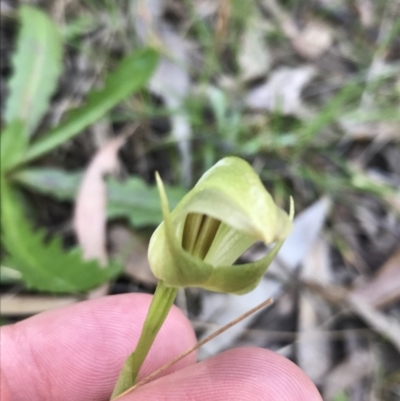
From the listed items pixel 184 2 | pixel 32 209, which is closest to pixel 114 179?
pixel 32 209

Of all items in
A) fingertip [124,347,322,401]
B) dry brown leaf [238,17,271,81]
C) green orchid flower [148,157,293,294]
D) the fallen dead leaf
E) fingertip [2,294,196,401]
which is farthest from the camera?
dry brown leaf [238,17,271,81]

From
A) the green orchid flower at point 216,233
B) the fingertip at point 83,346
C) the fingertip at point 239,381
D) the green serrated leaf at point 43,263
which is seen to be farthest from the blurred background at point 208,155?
the green orchid flower at point 216,233

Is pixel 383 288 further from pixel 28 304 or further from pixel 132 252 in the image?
pixel 28 304

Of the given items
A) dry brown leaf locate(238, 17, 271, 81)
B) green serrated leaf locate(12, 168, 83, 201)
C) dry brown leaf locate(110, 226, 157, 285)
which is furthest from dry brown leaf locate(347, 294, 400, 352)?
dry brown leaf locate(238, 17, 271, 81)

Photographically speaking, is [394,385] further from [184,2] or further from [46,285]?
[184,2]

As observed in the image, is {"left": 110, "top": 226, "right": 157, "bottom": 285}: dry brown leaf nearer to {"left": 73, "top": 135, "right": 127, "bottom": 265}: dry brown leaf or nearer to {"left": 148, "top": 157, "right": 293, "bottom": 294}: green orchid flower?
{"left": 73, "top": 135, "right": 127, "bottom": 265}: dry brown leaf

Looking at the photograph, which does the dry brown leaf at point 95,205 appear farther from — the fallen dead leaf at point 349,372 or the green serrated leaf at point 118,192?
the fallen dead leaf at point 349,372
